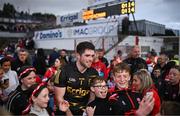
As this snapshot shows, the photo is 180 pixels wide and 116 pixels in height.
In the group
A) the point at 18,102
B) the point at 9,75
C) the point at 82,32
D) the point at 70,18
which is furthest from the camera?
the point at 70,18

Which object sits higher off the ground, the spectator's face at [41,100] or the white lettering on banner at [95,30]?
the white lettering on banner at [95,30]

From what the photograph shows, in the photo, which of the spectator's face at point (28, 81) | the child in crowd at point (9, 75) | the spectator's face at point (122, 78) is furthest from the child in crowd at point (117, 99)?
the child in crowd at point (9, 75)

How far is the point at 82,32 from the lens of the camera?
22391 millimetres

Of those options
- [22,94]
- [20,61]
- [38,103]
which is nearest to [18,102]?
[22,94]

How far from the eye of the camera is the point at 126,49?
18.9m

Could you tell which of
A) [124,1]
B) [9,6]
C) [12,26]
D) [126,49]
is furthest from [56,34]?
[9,6]

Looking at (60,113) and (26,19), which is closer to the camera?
(60,113)

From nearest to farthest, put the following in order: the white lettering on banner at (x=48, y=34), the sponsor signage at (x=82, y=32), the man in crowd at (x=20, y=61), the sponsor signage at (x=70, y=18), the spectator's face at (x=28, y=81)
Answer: the spectator's face at (x=28, y=81)
the man in crowd at (x=20, y=61)
the sponsor signage at (x=82, y=32)
the white lettering on banner at (x=48, y=34)
the sponsor signage at (x=70, y=18)

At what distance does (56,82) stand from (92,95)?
0.54m

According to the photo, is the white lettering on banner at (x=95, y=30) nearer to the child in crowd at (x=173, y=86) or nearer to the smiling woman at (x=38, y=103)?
the child in crowd at (x=173, y=86)

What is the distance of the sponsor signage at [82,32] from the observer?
2028cm

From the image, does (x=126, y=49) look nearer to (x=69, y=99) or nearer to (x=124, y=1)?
(x=124, y=1)

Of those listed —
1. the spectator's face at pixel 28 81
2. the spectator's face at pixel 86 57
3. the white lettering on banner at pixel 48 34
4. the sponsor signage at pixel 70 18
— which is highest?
the sponsor signage at pixel 70 18

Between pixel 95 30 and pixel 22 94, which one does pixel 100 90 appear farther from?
pixel 95 30
